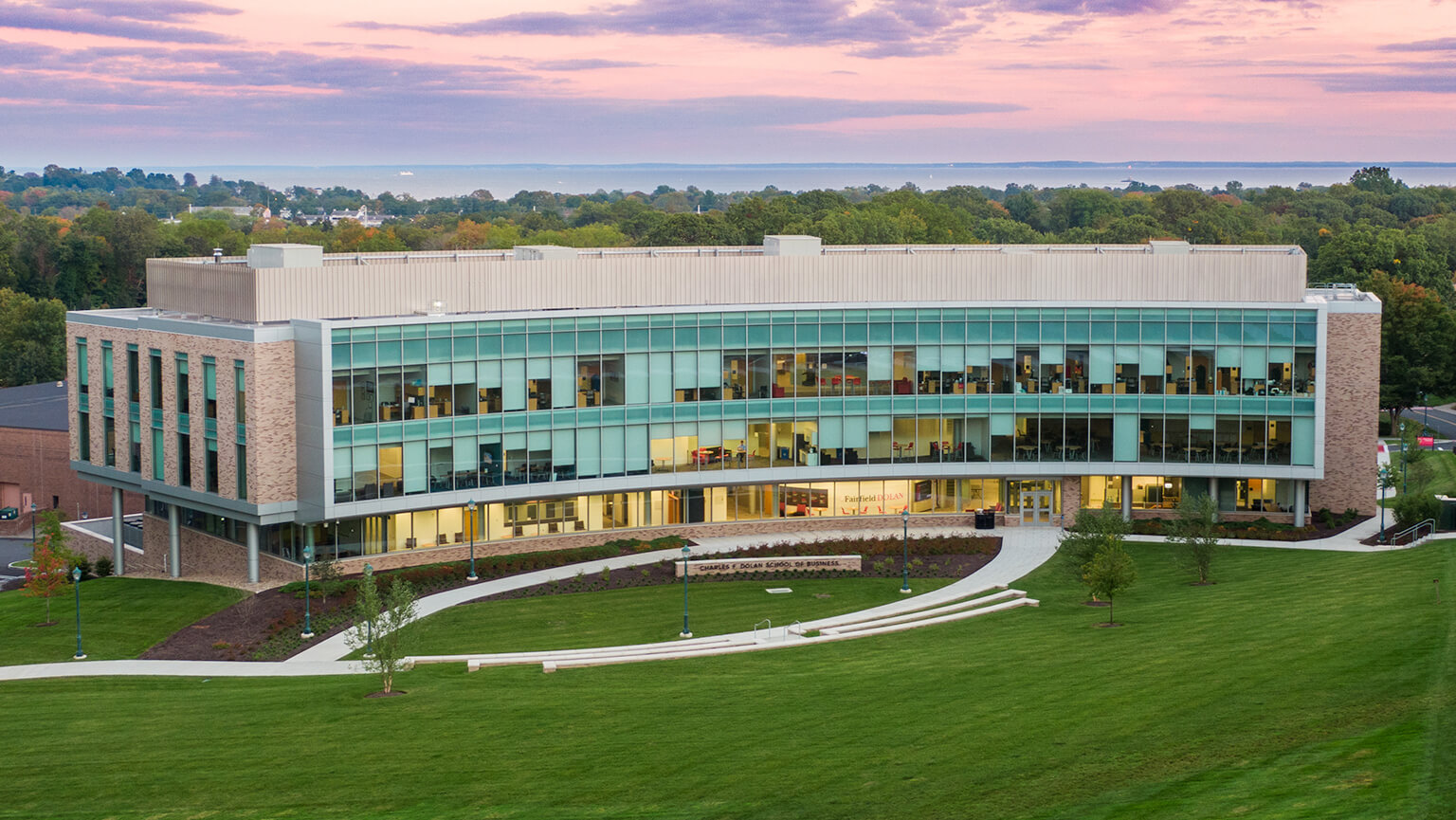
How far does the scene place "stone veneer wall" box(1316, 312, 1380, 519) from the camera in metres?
68.9

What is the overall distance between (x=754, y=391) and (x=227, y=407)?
22120 mm

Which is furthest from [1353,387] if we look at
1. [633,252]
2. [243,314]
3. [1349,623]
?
[243,314]

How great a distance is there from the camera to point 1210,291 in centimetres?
6850

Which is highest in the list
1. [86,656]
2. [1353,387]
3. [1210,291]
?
[1210,291]

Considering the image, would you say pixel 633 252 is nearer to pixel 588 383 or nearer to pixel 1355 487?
pixel 588 383

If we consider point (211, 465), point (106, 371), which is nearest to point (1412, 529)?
point (211, 465)

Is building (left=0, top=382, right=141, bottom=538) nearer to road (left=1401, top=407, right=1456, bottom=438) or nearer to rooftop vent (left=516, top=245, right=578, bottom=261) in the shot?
rooftop vent (left=516, top=245, right=578, bottom=261)

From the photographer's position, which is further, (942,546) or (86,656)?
(942,546)

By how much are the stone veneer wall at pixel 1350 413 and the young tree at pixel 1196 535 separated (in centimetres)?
1053

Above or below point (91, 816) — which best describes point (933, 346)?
above

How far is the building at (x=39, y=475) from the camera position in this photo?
9000cm

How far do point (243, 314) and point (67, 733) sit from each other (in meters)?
23.2

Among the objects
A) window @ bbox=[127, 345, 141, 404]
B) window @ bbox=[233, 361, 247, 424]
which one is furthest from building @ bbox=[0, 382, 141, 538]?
window @ bbox=[233, 361, 247, 424]

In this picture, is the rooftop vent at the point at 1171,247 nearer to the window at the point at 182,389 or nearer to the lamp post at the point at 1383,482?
the lamp post at the point at 1383,482
